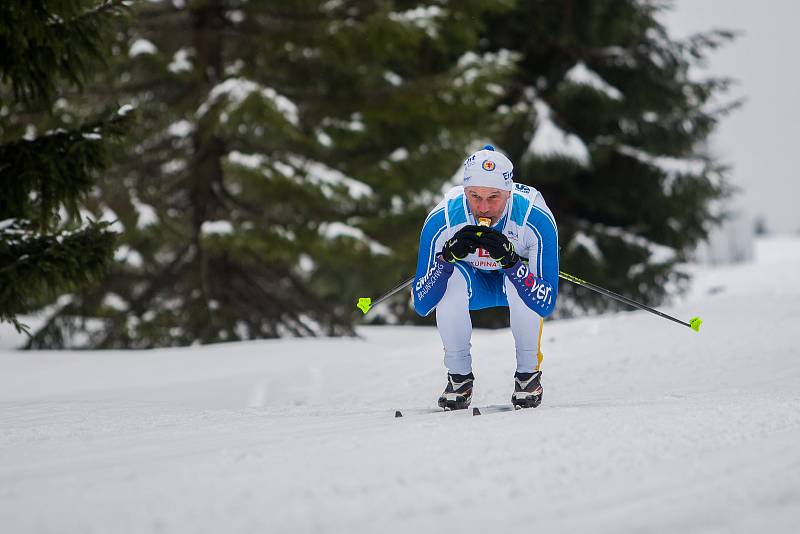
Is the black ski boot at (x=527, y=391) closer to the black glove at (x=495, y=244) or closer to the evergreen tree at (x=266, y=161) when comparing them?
the black glove at (x=495, y=244)

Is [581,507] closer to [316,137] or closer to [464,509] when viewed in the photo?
[464,509]

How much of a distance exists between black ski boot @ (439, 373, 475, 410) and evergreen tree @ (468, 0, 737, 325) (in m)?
10.9

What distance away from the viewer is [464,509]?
267 cm

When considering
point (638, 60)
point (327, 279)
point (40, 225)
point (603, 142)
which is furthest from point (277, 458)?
point (638, 60)

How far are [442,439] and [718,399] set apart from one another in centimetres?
202

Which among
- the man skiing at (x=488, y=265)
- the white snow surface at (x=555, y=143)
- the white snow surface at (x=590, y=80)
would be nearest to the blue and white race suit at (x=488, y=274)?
the man skiing at (x=488, y=265)

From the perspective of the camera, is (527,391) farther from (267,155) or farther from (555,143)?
(555,143)

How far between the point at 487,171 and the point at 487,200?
6.5 inches

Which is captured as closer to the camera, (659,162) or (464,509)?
(464,509)

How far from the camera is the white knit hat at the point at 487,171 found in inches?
186

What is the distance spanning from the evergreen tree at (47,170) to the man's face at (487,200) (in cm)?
264

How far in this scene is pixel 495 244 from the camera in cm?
459

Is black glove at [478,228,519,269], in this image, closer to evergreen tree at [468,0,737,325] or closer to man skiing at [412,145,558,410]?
man skiing at [412,145,558,410]

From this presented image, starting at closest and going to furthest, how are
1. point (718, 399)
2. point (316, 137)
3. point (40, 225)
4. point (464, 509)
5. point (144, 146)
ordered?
point (464, 509) < point (718, 399) < point (40, 225) < point (316, 137) < point (144, 146)
